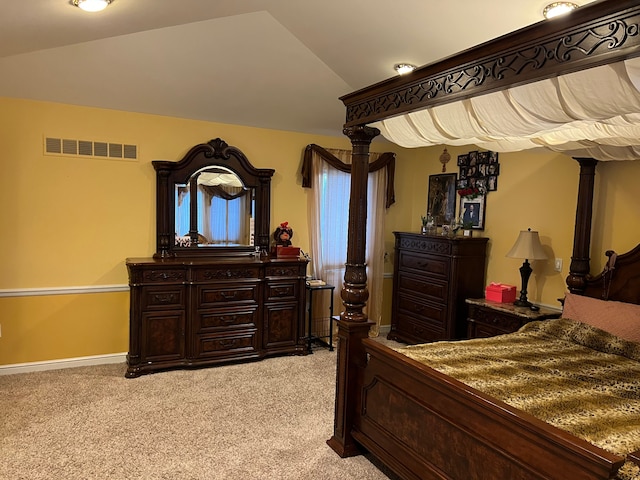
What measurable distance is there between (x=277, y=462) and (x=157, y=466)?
27.5 inches

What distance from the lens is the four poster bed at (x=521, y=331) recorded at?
59.7 inches

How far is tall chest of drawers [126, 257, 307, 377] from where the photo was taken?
13.1 ft

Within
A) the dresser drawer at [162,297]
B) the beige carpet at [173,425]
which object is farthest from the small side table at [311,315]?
the dresser drawer at [162,297]

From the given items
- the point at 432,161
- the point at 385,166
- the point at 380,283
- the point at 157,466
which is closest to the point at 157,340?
the point at 157,466

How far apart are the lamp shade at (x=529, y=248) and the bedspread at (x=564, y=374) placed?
654 millimetres

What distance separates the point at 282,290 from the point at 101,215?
184 cm

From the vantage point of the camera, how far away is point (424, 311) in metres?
4.86

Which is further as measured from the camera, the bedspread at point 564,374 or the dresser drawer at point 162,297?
the dresser drawer at point 162,297

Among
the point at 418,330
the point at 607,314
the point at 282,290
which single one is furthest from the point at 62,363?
the point at 607,314

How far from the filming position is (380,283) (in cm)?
554

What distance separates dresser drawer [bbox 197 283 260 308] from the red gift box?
224 cm

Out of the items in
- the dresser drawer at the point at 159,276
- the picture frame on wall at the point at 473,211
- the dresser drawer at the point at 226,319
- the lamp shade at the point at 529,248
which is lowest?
the dresser drawer at the point at 226,319

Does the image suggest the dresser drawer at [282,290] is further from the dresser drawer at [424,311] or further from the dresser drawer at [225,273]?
the dresser drawer at [424,311]

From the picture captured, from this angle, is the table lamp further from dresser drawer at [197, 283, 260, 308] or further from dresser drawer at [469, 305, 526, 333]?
dresser drawer at [197, 283, 260, 308]
